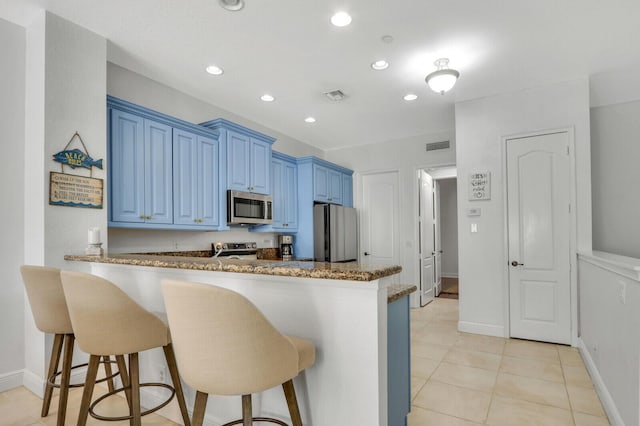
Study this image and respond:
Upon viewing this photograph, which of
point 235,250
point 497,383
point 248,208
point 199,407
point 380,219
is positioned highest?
point 248,208

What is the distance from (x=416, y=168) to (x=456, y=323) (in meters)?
2.40

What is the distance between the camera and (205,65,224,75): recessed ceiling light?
332 cm

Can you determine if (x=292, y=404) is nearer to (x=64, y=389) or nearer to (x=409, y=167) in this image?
(x=64, y=389)

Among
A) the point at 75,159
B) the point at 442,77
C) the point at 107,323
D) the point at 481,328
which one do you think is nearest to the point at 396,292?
the point at 107,323

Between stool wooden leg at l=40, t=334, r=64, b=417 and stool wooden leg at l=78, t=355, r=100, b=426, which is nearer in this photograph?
stool wooden leg at l=78, t=355, r=100, b=426

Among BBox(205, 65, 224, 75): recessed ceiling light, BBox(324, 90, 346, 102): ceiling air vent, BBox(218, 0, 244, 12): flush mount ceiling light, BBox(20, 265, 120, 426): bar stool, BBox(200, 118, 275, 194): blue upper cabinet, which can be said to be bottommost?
BBox(20, 265, 120, 426): bar stool

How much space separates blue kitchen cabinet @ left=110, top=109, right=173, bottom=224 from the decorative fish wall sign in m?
0.26

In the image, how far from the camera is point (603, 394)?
235cm

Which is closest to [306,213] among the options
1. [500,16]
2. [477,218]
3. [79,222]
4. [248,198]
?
[248,198]

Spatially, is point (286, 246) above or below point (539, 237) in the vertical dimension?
below

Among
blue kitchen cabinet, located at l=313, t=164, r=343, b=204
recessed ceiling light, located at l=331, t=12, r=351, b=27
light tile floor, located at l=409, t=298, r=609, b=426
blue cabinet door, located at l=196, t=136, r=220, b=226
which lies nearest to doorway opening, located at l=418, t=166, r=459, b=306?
blue kitchen cabinet, located at l=313, t=164, r=343, b=204

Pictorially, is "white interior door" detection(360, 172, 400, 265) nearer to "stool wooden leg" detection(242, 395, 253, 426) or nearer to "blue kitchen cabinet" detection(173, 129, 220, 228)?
"blue kitchen cabinet" detection(173, 129, 220, 228)

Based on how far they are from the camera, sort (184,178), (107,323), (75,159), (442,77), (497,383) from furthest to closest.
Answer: (184,178) → (442,77) → (497,383) → (75,159) → (107,323)

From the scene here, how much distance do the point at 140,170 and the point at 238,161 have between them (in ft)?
3.82
